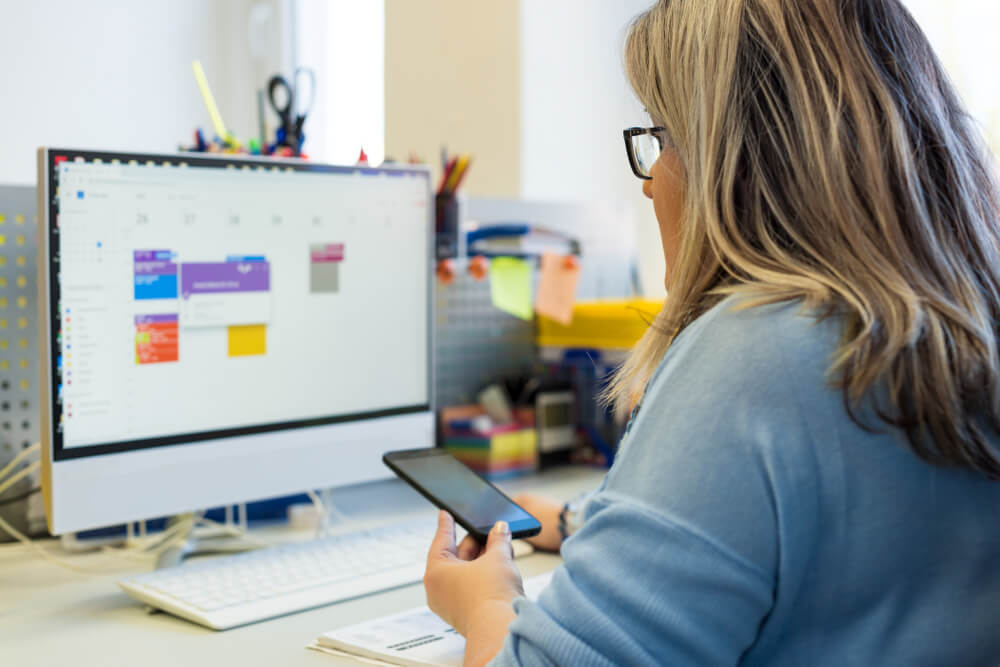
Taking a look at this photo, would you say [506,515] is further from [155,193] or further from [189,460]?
[155,193]

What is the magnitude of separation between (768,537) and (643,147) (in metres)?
0.32

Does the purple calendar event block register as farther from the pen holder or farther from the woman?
the woman

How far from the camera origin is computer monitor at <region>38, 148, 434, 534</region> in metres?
0.87

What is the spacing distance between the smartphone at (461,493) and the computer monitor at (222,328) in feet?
0.53

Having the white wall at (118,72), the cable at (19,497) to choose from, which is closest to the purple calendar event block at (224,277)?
the cable at (19,497)

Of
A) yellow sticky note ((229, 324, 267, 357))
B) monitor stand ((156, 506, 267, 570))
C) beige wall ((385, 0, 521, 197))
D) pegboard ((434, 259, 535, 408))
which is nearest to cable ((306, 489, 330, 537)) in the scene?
monitor stand ((156, 506, 267, 570))

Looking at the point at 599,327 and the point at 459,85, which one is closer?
the point at 599,327

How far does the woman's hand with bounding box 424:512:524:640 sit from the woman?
0.38 ft

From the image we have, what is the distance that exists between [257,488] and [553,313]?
0.62m

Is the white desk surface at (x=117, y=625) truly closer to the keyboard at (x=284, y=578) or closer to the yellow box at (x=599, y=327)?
the keyboard at (x=284, y=578)

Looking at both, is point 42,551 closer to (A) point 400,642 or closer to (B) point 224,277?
(B) point 224,277

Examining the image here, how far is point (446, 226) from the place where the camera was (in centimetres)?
135

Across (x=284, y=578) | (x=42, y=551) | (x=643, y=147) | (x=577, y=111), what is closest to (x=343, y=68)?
(x=577, y=111)

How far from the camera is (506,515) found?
817 mm
